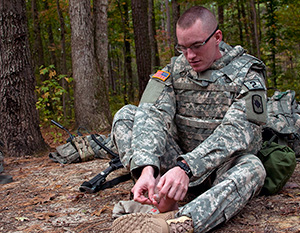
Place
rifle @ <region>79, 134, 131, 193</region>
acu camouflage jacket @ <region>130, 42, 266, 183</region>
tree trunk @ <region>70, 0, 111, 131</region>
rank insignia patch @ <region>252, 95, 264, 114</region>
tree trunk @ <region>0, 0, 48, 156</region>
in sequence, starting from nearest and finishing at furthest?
acu camouflage jacket @ <region>130, 42, 266, 183</region> → rank insignia patch @ <region>252, 95, 264, 114</region> → rifle @ <region>79, 134, 131, 193</region> → tree trunk @ <region>0, 0, 48, 156</region> → tree trunk @ <region>70, 0, 111, 131</region>

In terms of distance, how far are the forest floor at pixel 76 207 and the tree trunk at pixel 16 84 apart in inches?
40.6

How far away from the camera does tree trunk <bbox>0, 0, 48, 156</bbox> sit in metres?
4.78

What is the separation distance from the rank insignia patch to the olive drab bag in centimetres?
52

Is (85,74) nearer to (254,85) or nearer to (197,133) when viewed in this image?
(197,133)

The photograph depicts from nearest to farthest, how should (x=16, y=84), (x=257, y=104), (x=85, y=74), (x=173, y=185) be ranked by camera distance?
(x=173, y=185) → (x=257, y=104) → (x=16, y=84) → (x=85, y=74)

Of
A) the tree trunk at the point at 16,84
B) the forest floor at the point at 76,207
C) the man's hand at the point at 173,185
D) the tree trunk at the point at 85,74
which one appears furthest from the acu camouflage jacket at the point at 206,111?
the tree trunk at the point at 85,74

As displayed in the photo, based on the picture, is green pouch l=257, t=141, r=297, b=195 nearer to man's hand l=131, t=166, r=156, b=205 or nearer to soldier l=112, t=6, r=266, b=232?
soldier l=112, t=6, r=266, b=232

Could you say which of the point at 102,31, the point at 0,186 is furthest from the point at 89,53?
the point at 0,186

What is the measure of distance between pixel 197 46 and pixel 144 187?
1.21 metres

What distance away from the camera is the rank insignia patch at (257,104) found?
2414 millimetres

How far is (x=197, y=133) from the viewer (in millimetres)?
2701

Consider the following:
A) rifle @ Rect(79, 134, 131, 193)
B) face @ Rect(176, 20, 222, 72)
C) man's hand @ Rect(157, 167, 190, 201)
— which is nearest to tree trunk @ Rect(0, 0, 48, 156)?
rifle @ Rect(79, 134, 131, 193)

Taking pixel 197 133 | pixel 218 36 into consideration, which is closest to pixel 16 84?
pixel 197 133

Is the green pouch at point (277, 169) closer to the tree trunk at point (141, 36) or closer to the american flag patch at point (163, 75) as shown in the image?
the american flag patch at point (163, 75)
